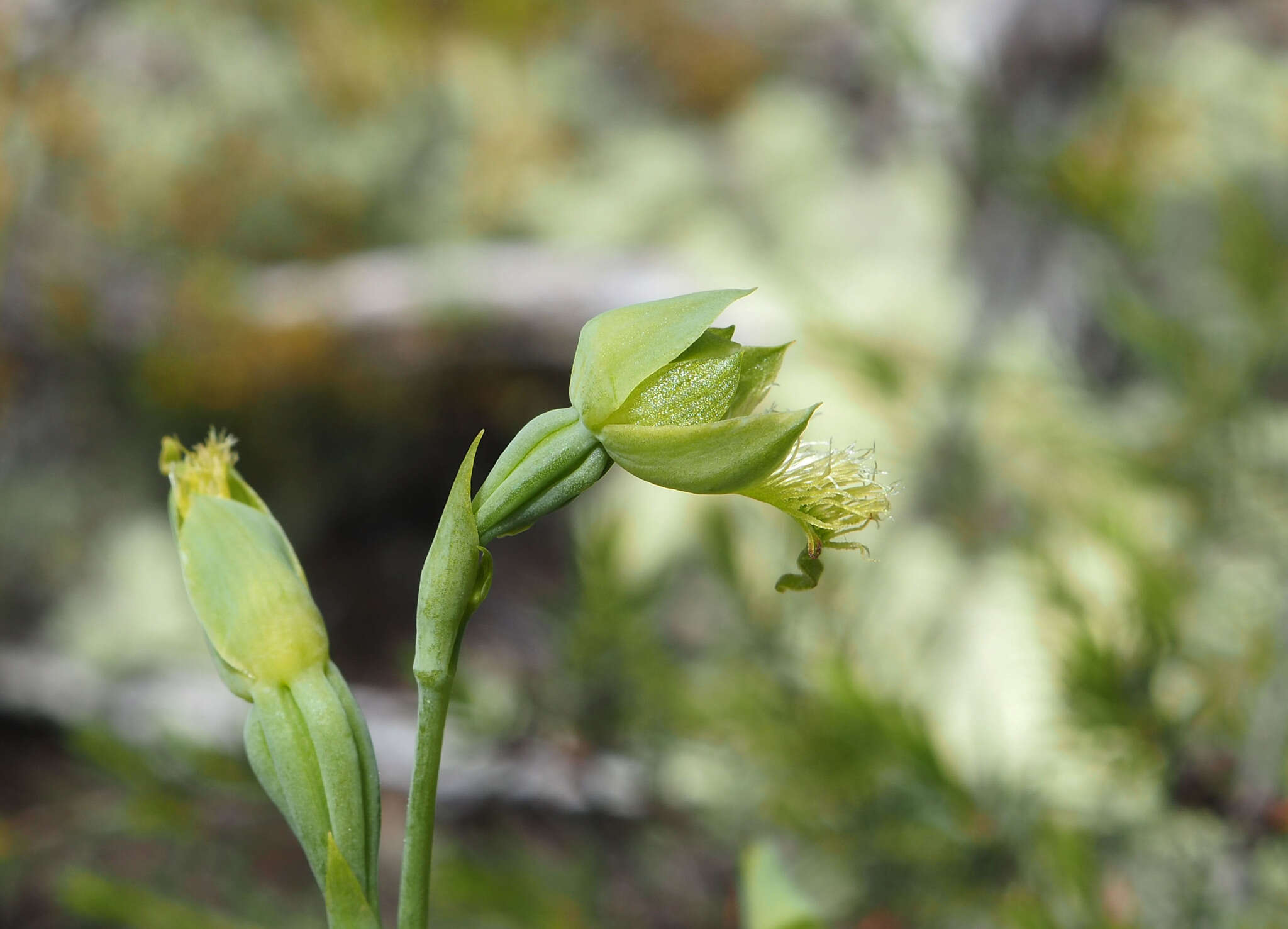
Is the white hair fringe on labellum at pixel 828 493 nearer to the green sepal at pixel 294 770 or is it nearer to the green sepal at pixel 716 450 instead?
the green sepal at pixel 716 450

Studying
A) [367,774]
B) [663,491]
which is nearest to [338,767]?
[367,774]

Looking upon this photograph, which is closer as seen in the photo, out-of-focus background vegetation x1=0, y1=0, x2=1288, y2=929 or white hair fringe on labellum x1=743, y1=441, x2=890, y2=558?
white hair fringe on labellum x1=743, y1=441, x2=890, y2=558

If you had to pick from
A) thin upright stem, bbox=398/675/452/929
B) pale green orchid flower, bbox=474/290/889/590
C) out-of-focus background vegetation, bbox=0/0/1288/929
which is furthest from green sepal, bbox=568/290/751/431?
out-of-focus background vegetation, bbox=0/0/1288/929

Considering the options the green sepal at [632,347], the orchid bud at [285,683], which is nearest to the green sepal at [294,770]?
the orchid bud at [285,683]

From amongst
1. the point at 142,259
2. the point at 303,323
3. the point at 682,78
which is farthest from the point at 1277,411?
the point at 682,78

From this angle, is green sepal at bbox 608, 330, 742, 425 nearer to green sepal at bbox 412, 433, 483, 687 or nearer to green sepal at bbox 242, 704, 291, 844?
green sepal at bbox 412, 433, 483, 687

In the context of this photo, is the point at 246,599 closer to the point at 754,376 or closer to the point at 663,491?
the point at 754,376

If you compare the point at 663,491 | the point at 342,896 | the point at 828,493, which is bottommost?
the point at 342,896
